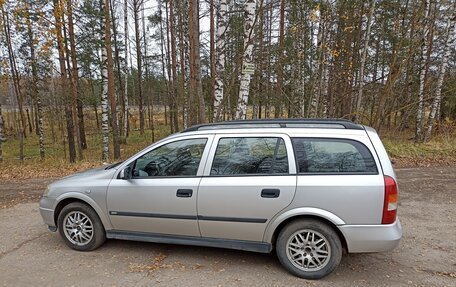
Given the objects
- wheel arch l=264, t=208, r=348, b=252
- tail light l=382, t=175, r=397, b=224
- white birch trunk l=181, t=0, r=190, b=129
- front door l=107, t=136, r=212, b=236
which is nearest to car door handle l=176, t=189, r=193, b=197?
front door l=107, t=136, r=212, b=236

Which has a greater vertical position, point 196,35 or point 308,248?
point 196,35

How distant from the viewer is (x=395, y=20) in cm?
1224

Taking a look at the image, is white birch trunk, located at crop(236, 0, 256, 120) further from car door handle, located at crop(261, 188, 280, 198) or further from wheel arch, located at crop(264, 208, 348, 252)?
wheel arch, located at crop(264, 208, 348, 252)

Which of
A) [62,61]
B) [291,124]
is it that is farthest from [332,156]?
[62,61]

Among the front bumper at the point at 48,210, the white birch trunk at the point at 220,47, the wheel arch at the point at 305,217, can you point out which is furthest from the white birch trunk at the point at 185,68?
the wheel arch at the point at 305,217

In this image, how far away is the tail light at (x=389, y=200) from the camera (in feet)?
9.69

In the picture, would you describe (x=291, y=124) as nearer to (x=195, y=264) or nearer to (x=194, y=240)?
(x=194, y=240)

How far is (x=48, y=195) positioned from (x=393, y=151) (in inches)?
391

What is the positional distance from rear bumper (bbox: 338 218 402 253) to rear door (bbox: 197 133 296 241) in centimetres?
73

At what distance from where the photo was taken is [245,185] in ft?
10.8

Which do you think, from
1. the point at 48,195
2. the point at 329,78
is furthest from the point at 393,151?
the point at 48,195

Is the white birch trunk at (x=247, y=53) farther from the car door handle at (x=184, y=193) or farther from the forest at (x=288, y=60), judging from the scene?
the car door handle at (x=184, y=193)

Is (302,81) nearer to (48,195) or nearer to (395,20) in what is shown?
(395,20)

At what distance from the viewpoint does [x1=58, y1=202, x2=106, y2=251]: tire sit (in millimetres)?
3893
